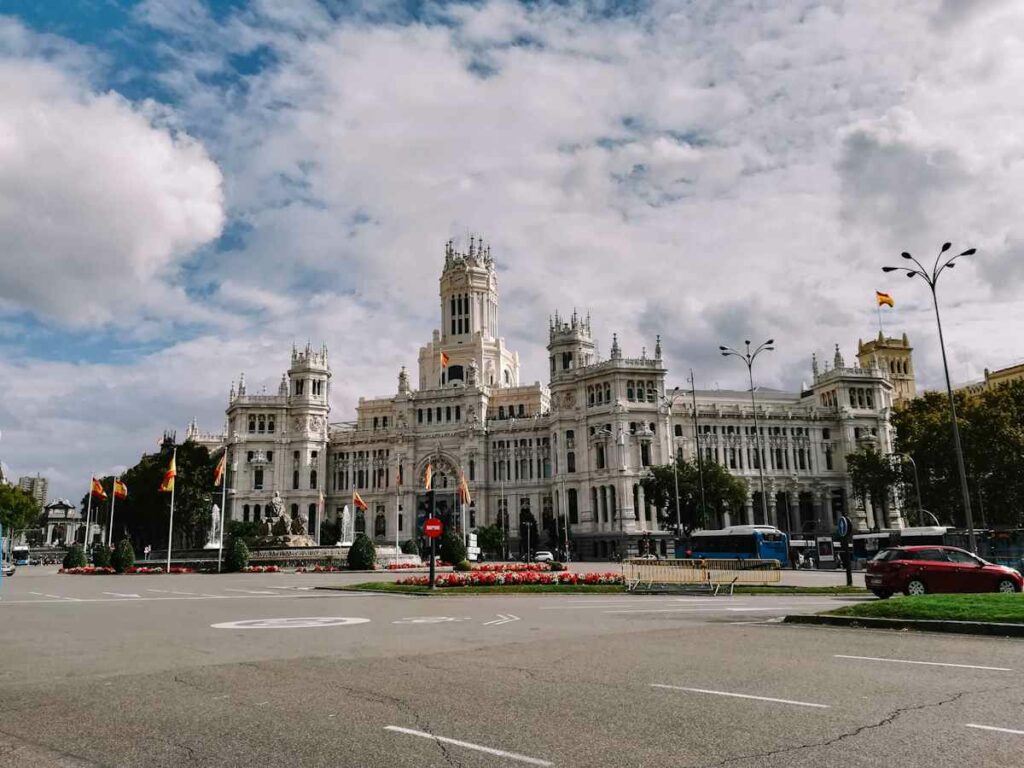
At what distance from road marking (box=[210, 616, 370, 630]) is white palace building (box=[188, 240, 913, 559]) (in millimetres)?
67939

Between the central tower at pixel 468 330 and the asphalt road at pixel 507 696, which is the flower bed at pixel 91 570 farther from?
the central tower at pixel 468 330

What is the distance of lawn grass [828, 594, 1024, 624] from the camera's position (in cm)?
1549

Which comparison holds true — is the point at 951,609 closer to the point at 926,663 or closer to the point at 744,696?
the point at 926,663

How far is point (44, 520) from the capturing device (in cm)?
17638

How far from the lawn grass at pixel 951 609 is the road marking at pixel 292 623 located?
11327mm

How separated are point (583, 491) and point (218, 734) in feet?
287

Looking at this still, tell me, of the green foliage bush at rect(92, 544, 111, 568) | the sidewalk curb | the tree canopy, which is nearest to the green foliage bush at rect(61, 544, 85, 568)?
the green foliage bush at rect(92, 544, 111, 568)

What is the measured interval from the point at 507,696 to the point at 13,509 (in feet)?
406

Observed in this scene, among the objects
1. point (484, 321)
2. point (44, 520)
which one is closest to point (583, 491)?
point (484, 321)

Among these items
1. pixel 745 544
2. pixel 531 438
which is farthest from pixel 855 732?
pixel 531 438

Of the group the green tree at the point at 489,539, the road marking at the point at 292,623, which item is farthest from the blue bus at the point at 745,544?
the road marking at the point at 292,623

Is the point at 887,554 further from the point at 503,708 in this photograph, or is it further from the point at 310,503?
the point at 310,503

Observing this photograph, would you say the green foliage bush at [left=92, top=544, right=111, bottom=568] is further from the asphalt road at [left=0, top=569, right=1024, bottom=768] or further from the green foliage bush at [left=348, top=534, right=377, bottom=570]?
the asphalt road at [left=0, top=569, right=1024, bottom=768]

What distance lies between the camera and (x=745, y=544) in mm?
57469
